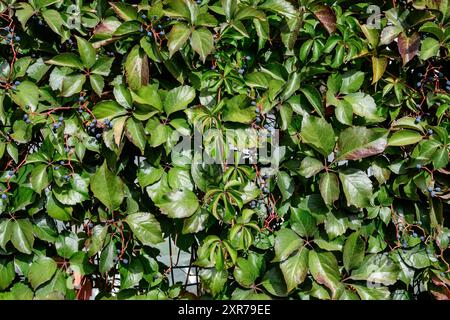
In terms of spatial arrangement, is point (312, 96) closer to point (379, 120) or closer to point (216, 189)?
point (379, 120)

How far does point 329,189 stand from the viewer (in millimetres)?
1760

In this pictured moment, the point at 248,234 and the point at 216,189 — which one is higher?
the point at 216,189

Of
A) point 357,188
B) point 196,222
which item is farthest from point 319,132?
point 196,222

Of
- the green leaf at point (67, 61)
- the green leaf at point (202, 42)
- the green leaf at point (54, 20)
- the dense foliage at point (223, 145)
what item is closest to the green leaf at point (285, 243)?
the dense foliage at point (223, 145)

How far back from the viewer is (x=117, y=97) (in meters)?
1.74

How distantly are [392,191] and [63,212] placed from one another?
1153 millimetres

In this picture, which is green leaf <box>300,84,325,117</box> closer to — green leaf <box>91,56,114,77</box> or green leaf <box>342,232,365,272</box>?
green leaf <box>342,232,365,272</box>

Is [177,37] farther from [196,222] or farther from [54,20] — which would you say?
[196,222]

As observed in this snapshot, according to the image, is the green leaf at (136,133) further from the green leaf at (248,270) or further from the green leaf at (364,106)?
the green leaf at (364,106)

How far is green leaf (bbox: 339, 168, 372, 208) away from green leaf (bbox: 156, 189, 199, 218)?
499mm

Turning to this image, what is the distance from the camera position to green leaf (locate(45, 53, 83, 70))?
5.70ft

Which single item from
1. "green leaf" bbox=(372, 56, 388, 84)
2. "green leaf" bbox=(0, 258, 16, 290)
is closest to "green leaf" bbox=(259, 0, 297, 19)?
"green leaf" bbox=(372, 56, 388, 84)

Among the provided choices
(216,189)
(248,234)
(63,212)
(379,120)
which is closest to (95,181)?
(63,212)

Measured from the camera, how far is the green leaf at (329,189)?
176cm
